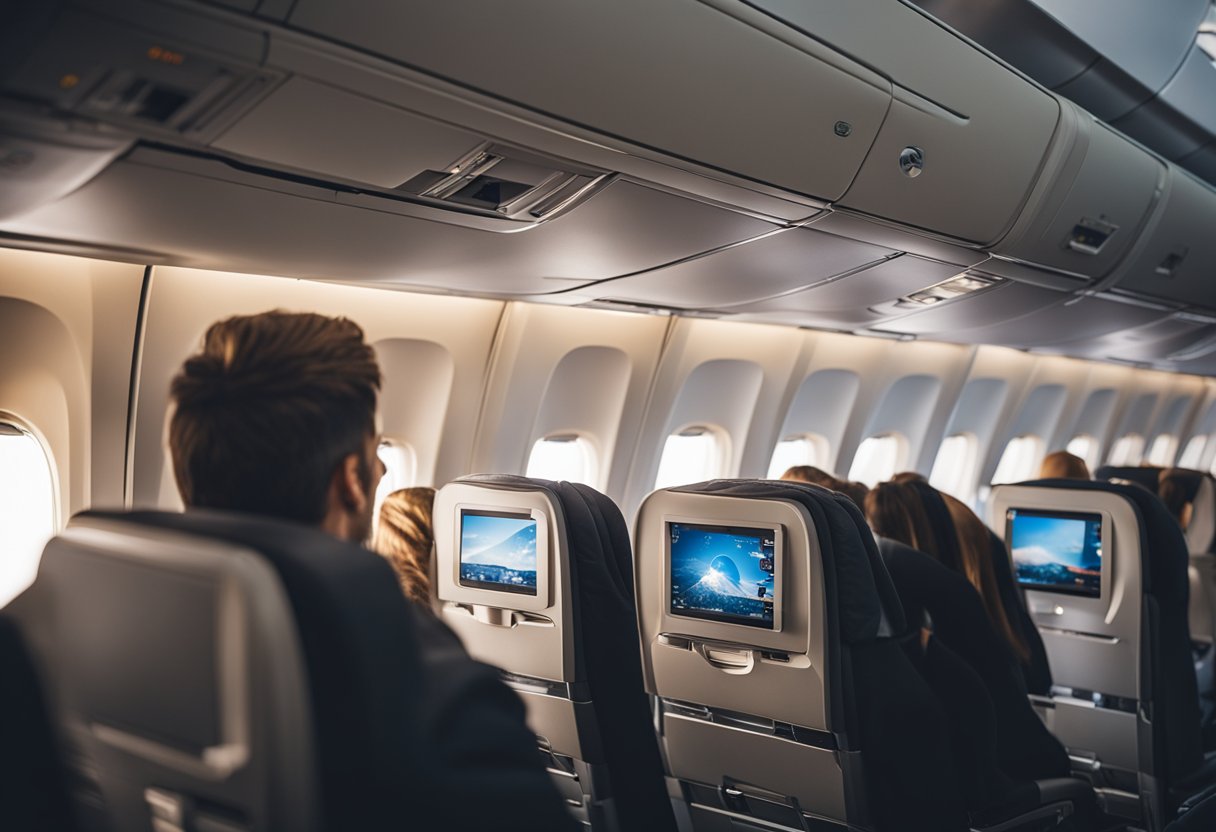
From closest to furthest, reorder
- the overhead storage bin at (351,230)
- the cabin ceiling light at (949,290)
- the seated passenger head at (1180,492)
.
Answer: the overhead storage bin at (351,230) < the cabin ceiling light at (949,290) < the seated passenger head at (1180,492)

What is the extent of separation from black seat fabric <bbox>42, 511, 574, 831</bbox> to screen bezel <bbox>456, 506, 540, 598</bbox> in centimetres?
182

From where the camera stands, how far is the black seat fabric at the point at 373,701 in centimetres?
117

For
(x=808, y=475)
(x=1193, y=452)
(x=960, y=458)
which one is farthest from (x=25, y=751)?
(x=1193, y=452)

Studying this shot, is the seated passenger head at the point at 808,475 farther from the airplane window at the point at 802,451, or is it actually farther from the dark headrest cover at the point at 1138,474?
the dark headrest cover at the point at 1138,474

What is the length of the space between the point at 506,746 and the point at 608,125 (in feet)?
5.40

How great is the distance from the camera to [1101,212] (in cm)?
474

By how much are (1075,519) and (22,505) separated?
13.6 ft

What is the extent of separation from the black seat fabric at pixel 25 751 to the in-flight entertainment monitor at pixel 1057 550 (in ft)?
13.3

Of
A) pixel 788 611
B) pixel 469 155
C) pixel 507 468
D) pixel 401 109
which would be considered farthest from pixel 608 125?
pixel 507 468

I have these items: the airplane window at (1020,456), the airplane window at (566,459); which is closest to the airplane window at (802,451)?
the airplane window at (566,459)

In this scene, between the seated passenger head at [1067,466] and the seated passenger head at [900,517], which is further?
the seated passenger head at [1067,466]

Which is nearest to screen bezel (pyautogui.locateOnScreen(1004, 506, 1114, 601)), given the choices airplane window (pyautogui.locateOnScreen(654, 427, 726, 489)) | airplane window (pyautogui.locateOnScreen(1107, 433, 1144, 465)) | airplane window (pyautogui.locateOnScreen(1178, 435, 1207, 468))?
airplane window (pyautogui.locateOnScreen(654, 427, 726, 489))

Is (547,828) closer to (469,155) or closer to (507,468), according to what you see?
(469,155)

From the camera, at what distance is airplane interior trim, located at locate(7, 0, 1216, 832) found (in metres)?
1.28
